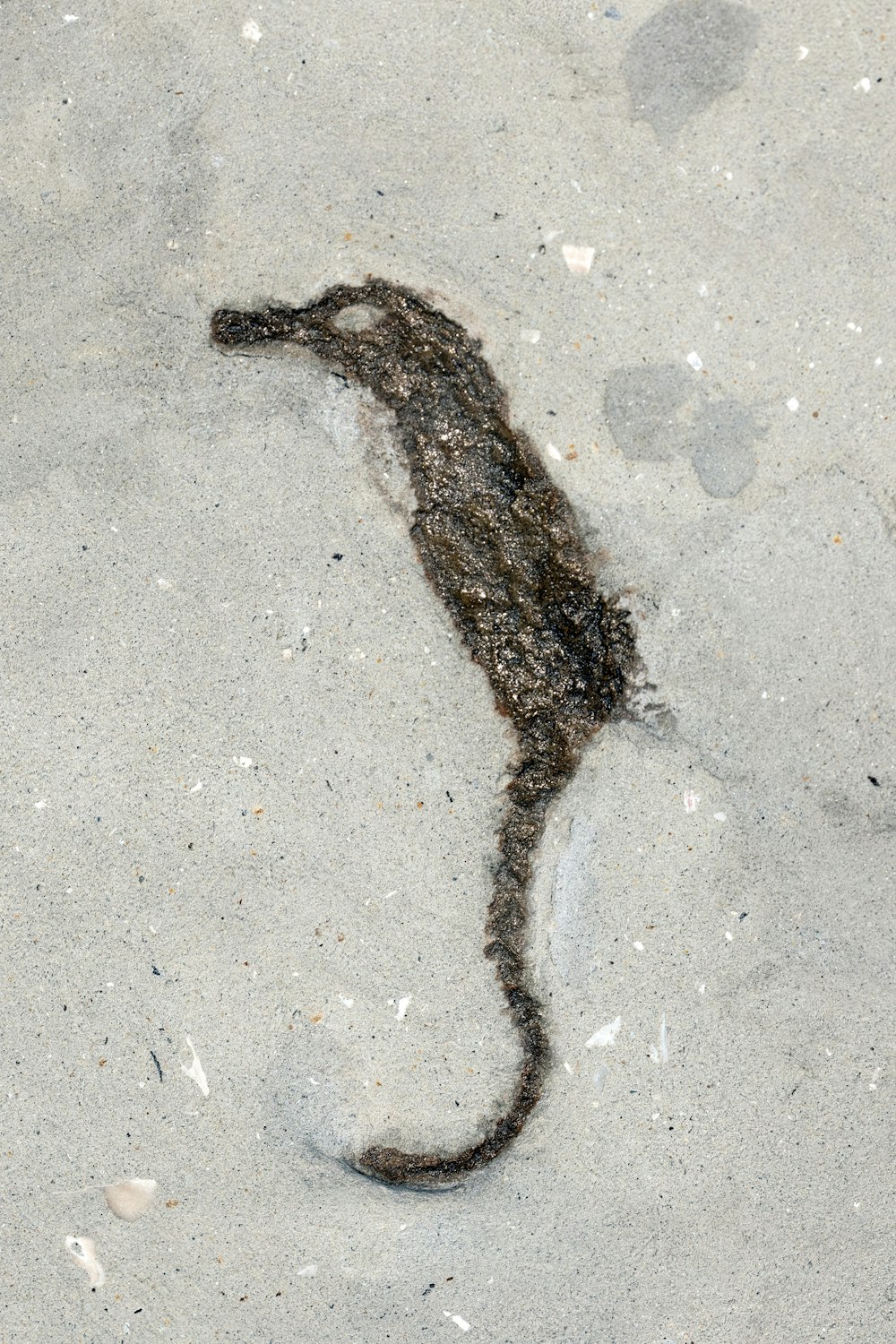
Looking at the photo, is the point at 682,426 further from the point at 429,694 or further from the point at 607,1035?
the point at 607,1035

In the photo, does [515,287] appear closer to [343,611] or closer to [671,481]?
[671,481]

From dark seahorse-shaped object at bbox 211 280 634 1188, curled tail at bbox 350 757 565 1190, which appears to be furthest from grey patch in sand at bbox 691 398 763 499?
curled tail at bbox 350 757 565 1190

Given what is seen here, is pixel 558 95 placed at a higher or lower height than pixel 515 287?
higher

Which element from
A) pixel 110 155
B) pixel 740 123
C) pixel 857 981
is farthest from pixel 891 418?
pixel 110 155

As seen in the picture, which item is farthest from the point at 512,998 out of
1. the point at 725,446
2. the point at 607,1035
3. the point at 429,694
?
the point at 725,446

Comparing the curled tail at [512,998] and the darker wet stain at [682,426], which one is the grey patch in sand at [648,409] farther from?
the curled tail at [512,998]

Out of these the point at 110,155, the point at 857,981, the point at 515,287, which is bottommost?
the point at 857,981

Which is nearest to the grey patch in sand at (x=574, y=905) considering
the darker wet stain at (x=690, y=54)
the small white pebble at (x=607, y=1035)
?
the small white pebble at (x=607, y=1035)
